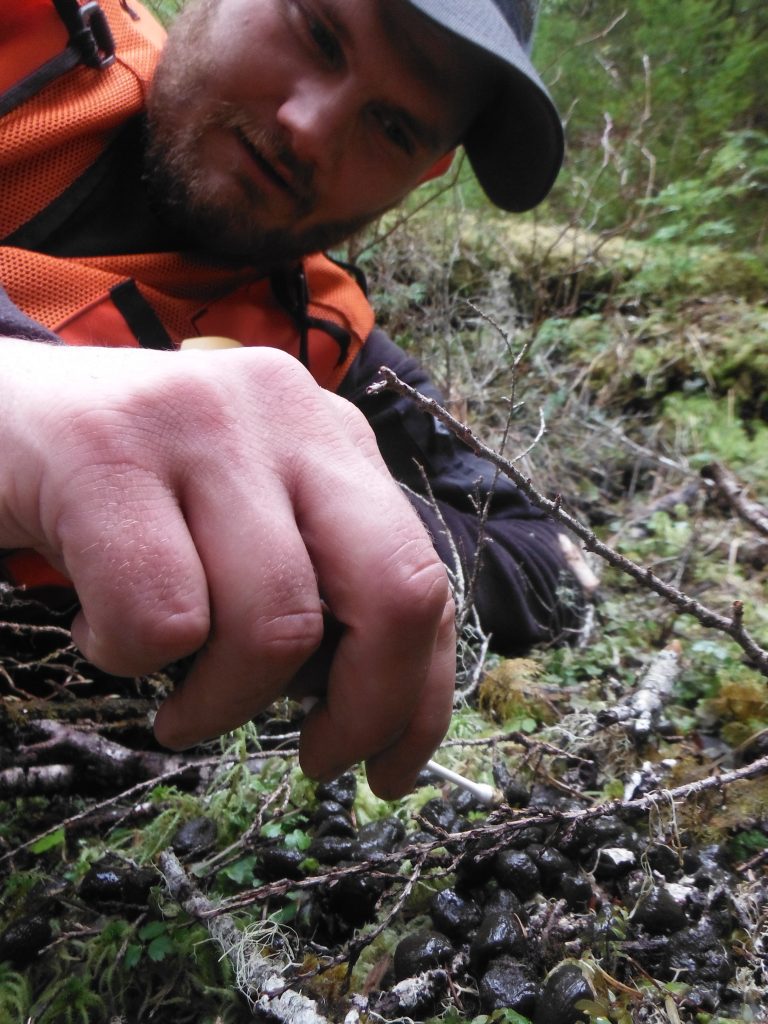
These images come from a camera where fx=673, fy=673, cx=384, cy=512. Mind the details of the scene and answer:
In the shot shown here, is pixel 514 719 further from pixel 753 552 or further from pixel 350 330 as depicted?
pixel 350 330

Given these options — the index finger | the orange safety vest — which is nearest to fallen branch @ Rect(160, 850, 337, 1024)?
the index finger

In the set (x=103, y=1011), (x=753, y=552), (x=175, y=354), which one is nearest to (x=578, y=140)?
(x=753, y=552)

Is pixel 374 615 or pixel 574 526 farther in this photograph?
pixel 574 526

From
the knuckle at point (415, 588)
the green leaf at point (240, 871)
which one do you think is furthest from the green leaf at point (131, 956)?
the knuckle at point (415, 588)

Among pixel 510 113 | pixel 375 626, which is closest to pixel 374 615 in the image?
pixel 375 626

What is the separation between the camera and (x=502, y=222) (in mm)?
4395

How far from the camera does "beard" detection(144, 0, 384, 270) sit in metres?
1.84

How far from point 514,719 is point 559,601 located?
2.00 feet

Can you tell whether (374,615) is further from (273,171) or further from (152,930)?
(273,171)

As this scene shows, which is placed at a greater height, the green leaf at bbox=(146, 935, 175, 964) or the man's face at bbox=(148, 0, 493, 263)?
the man's face at bbox=(148, 0, 493, 263)

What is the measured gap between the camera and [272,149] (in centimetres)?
185

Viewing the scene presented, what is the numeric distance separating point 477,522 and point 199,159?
135cm

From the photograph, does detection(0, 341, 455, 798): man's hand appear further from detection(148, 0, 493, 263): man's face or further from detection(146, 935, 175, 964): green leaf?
detection(148, 0, 493, 263): man's face

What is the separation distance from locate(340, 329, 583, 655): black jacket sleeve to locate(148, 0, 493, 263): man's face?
1.84 ft
